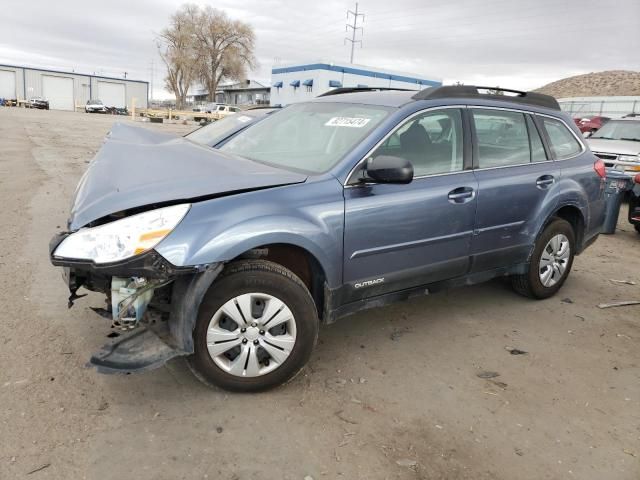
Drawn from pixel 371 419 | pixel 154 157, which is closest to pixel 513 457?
pixel 371 419

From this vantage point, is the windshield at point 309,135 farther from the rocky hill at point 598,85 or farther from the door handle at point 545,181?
the rocky hill at point 598,85

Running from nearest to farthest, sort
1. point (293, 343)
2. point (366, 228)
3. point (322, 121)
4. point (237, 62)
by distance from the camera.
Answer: point (293, 343), point (366, 228), point (322, 121), point (237, 62)

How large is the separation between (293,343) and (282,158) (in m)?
1.37

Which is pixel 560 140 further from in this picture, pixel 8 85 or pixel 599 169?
pixel 8 85

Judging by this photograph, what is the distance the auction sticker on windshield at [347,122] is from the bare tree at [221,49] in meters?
64.0

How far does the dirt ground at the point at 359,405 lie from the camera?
247cm

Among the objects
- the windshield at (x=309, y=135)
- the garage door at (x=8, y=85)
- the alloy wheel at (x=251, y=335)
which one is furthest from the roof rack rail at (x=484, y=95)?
the garage door at (x=8, y=85)

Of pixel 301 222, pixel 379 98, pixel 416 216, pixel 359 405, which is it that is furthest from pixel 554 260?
pixel 301 222

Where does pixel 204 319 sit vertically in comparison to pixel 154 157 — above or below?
below

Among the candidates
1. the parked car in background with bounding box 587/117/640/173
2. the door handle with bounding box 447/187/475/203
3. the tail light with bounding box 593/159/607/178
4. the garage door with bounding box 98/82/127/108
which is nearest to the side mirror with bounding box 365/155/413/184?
the door handle with bounding box 447/187/475/203

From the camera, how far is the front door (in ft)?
10.6

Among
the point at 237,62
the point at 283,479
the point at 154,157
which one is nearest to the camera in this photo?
the point at 283,479

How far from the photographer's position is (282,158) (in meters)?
3.67

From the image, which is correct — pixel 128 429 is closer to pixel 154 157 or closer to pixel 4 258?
pixel 154 157
